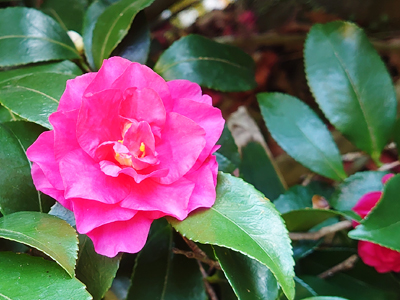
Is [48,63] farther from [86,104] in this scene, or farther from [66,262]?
[66,262]

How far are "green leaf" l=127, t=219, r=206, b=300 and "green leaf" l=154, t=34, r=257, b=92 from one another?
0.30 metres

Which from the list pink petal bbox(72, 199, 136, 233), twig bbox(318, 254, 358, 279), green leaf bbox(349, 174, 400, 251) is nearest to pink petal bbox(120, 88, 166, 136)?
pink petal bbox(72, 199, 136, 233)

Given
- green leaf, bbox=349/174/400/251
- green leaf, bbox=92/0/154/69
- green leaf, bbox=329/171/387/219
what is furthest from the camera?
green leaf, bbox=329/171/387/219

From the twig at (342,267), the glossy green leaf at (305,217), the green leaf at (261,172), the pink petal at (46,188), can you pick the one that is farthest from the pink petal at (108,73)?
the twig at (342,267)

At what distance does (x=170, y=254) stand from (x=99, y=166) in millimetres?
287

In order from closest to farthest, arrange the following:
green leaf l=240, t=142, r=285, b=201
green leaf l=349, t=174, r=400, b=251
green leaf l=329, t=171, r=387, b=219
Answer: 1. green leaf l=349, t=174, r=400, b=251
2. green leaf l=329, t=171, r=387, b=219
3. green leaf l=240, t=142, r=285, b=201

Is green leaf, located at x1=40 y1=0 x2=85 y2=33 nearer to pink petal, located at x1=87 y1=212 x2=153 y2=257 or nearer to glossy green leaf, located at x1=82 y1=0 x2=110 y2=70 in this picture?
glossy green leaf, located at x1=82 y1=0 x2=110 y2=70

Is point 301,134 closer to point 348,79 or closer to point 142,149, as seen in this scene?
point 348,79

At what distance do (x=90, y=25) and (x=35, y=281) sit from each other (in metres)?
0.52

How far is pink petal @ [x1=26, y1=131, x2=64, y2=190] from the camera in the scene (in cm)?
39

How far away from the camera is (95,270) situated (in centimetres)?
44

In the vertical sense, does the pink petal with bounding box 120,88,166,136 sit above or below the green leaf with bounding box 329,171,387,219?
above

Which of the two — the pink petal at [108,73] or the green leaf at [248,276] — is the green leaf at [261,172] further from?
the pink petal at [108,73]

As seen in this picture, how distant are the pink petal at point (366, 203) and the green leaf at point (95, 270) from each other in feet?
1.56
